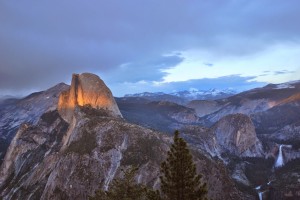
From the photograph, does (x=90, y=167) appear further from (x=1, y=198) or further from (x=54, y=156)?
(x=1, y=198)

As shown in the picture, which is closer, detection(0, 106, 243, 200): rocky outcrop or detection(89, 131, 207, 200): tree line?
detection(89, 131, 207, 200): tree line

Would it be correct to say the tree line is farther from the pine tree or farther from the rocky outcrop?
the rocky outcrop

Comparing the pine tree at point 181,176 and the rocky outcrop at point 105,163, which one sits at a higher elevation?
the pine tree at point 181,176

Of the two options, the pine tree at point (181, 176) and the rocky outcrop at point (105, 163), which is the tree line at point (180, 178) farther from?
the rocky outcrop at point (105, 163)

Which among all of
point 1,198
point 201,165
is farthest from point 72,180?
point 1,198

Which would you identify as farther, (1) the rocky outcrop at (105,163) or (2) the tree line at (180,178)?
(1) the rocky outcrop at (105,163)

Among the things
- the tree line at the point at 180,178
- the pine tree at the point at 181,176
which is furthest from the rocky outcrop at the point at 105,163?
the pine tree at the point at 181,176

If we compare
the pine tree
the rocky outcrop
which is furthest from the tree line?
the rocky outcrop

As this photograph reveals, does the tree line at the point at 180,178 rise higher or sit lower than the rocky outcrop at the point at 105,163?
higher

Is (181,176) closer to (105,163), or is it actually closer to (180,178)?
(180,178)
